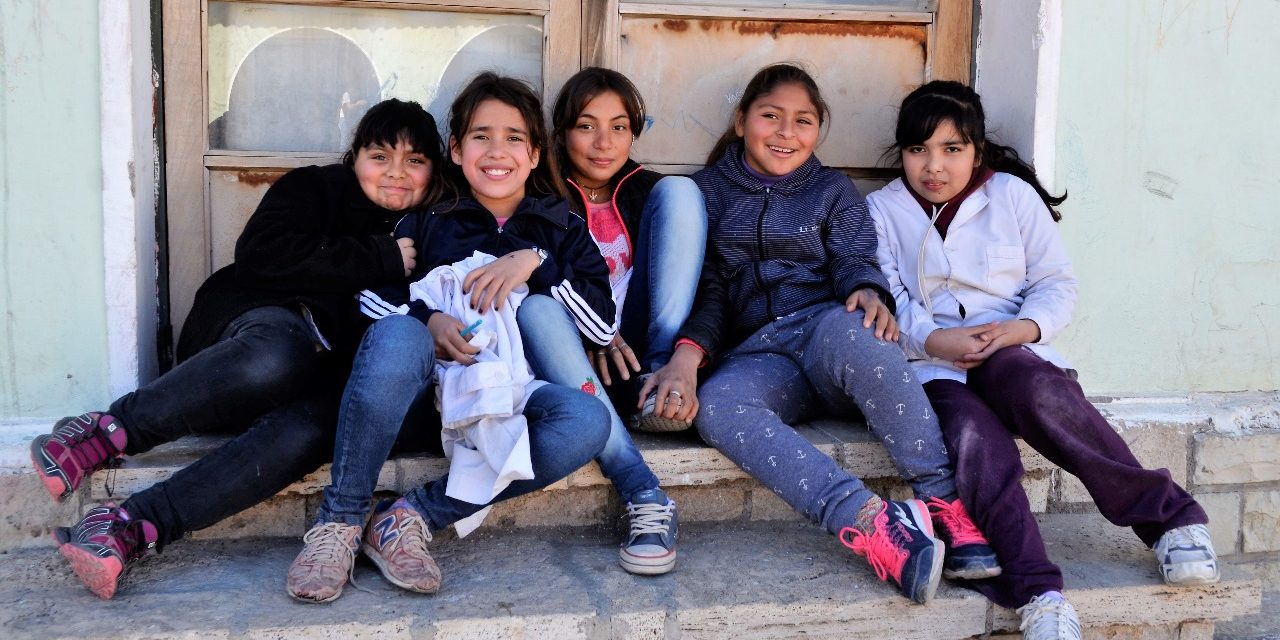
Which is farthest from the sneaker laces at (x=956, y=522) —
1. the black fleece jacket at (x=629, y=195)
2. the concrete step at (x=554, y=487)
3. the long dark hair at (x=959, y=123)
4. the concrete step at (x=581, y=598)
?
the black fleece jacket at (x=629, y=195)

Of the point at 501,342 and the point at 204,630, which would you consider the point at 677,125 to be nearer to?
the point at 501,342

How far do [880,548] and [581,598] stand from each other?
67 cm

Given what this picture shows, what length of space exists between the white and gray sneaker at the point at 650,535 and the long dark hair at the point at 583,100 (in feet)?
3.42

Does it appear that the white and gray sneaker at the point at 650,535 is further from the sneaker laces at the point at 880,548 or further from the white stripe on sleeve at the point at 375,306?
the white stripe on sleeve at the point at 375,306

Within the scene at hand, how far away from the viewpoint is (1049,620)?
2.13m

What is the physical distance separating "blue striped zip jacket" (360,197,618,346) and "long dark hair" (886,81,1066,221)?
0.98m

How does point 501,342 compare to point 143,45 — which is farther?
point 143,45

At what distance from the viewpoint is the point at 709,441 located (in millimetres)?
2555

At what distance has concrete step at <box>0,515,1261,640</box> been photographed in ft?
6.66

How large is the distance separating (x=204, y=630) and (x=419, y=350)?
0.70 m

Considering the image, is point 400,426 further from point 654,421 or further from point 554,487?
point 654,421

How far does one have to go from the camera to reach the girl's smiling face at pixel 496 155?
263 centimetres

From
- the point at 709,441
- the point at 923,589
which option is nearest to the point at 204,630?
the point at 709,441

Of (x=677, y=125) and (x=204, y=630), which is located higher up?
(x=677, y=125)
